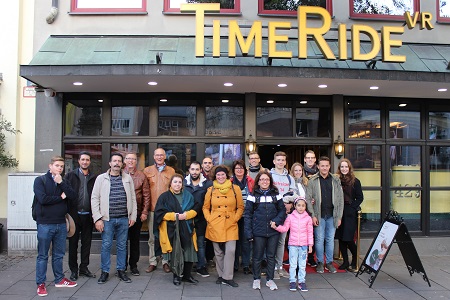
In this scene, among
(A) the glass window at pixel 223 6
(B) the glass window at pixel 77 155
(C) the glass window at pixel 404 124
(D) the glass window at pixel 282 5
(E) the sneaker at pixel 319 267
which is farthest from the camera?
(C) the glass window at pixel 404 124

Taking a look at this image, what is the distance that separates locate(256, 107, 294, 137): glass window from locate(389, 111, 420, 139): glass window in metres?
2.40

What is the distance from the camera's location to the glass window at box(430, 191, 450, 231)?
8914 mm

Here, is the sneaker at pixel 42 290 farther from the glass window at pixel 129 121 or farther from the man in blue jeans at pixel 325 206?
the man in blue jeans at pixel 325 206

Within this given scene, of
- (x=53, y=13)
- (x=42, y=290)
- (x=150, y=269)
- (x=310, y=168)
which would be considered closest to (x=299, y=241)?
(x=310, y=168)

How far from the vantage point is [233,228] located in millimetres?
5922

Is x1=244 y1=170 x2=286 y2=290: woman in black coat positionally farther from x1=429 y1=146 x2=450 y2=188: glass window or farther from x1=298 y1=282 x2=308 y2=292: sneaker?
x1=429 y1=146 x2=450 y2=188: glass window

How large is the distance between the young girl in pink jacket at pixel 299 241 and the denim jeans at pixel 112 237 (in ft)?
8.14

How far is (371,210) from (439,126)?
8.46ft

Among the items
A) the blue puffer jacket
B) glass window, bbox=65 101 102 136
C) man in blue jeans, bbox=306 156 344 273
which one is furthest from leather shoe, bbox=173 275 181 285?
glass window, bbox=65 101 102 136

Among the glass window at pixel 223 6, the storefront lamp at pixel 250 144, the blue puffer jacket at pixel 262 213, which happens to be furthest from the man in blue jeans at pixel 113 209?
the glass window at pixel 223 6

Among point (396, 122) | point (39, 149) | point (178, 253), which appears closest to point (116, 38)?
point (39, 149)

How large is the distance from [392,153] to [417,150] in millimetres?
625

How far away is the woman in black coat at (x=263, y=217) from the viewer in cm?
579

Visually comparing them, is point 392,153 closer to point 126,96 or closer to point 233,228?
point 233,228
